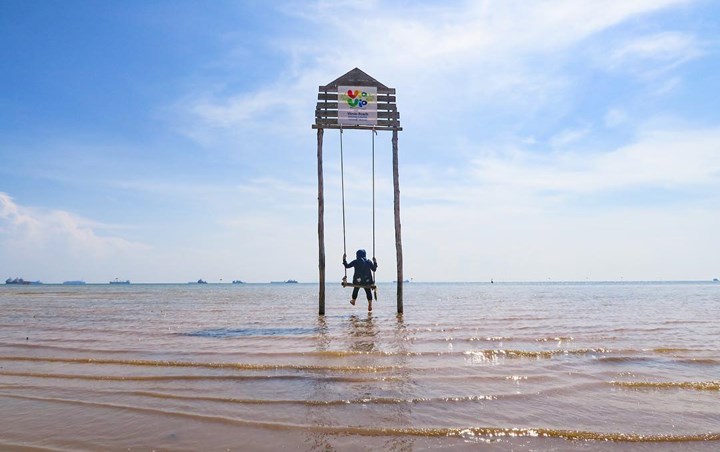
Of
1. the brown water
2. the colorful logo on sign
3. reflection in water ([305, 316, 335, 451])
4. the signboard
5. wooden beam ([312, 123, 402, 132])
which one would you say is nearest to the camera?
reflection in water ([305, 316, 335, 451])

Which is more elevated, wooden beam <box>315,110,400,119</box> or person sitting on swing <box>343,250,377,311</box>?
wooden beam <box>315,110,400,119</box>

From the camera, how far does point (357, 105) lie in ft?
52.7

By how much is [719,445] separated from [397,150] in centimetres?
1341

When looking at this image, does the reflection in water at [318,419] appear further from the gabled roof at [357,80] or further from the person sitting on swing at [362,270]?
the gabled roof at [357,80]

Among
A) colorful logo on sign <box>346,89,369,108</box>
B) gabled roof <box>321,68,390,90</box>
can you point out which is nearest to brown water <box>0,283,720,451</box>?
colorful logo on sign <box>346,89,369,108</box>

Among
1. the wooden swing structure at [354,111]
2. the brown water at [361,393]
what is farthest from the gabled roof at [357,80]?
the brown water at [361,393]

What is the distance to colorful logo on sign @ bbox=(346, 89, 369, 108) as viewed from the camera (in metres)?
16.1

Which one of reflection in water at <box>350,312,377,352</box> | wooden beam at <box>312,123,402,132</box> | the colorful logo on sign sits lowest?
reflection in water at <box>350,312,377,352</box>

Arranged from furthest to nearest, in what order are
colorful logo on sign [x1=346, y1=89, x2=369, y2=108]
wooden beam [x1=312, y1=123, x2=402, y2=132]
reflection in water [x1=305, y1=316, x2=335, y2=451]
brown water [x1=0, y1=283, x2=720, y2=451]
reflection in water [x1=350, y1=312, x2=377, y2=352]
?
colorful logo on sign [x1=346, y1=89, x2=369, y2=108]
wooden beam [x1=312, y1=123, x2=402, y2=132]
reflection in water [x1=350, y1=312, x2=377, y2=352]
brown water [x1=0, y1=283, x2=720, y2=451]
reflection in water [x1=305, y1=316, x2=335, y2=451]

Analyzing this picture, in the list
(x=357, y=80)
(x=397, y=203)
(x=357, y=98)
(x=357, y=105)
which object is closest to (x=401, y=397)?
Answer: (x=397, y=203)

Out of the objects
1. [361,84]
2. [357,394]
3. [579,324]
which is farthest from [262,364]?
[361,84]

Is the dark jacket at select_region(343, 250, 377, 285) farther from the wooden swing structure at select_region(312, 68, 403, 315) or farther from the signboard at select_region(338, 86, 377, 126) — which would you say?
the signboard at select_region(338, 86, 377, 126)

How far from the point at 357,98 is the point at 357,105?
274mm

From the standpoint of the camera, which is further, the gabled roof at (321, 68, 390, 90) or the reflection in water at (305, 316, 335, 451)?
the gabled roof at (321, 68, 390, 90)
